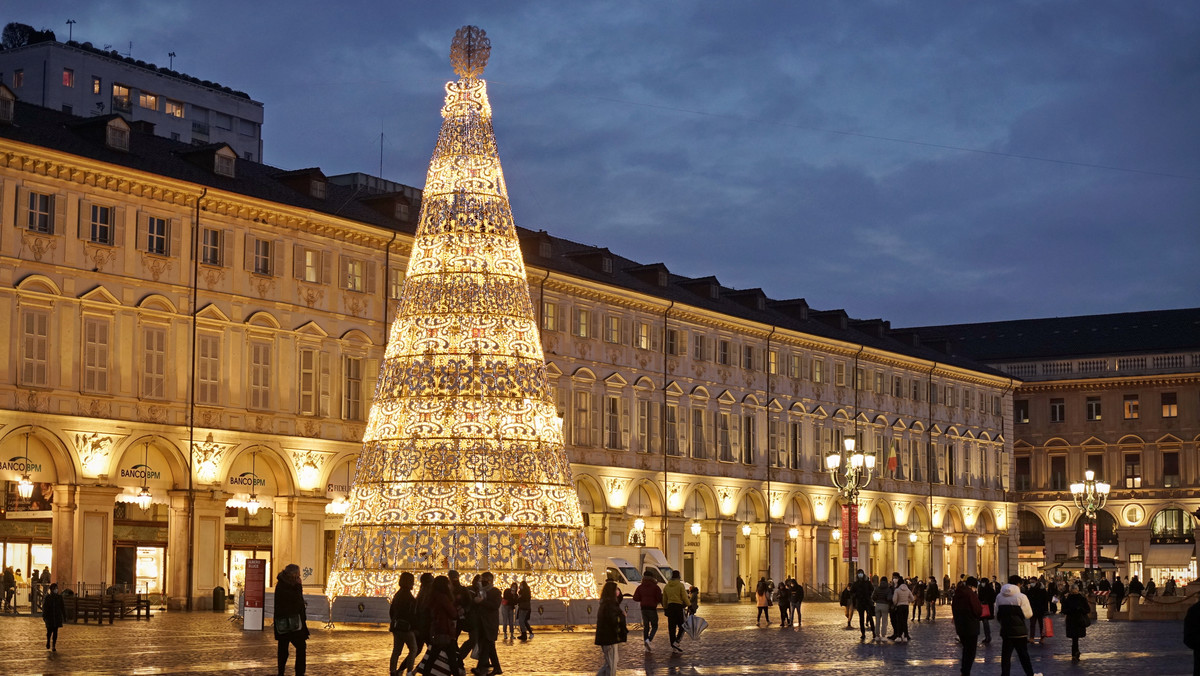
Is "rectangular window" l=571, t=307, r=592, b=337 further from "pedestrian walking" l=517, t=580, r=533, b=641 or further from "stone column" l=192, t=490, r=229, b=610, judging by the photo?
"pedestrian walking" l=517, t=580, r=533, b=641

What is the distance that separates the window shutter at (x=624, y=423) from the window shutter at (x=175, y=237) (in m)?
20.5

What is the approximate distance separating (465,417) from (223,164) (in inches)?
789

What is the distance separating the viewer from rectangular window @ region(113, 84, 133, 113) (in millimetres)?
76562

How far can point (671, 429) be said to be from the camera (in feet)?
217

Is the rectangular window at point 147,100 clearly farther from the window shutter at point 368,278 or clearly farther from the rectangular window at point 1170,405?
the rectangular window at point 1170,405

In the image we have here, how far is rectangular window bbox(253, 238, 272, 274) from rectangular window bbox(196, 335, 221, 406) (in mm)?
2557

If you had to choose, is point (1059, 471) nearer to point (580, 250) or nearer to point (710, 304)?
point (710, 304)

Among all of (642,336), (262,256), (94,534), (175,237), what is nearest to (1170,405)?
(642,336)

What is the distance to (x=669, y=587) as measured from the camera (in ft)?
106

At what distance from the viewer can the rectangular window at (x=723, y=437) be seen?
68.8 metres

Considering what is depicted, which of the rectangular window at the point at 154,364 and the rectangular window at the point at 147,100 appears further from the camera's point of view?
the rectangular window at the point at 147,100

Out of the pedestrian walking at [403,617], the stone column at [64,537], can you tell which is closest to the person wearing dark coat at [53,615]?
the pedestrian walking at [403,617]

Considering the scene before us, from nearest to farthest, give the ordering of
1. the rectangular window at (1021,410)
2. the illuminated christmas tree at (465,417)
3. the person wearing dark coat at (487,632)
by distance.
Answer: the person wearing dark coat at (487,632) → the illuminated christmas tree at (465,417) → the rectangular window at (1021,410)

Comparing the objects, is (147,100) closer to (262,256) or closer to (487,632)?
(262,256)
